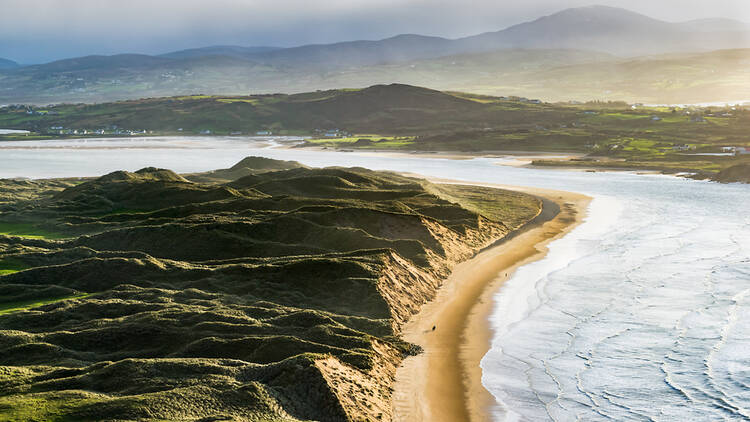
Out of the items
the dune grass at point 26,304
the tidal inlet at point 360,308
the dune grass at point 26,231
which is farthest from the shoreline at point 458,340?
the dune grass at point 26,231

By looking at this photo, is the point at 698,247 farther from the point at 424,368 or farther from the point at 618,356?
the point at 424,368

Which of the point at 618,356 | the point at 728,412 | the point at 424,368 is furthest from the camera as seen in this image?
the point at 618,356

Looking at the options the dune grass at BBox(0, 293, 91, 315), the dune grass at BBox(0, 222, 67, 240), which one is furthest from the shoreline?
the dune grass at BBox(0, 222, 67, 240)

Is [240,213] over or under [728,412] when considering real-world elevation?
over

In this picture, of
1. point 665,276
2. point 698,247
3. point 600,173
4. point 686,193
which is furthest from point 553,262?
point 600,173

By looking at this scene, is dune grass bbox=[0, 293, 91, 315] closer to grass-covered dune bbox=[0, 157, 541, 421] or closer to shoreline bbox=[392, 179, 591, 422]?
grass-covered dune bbox=[0, 157, 541, 421]

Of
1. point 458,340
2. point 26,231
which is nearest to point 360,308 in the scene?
point 458,340
